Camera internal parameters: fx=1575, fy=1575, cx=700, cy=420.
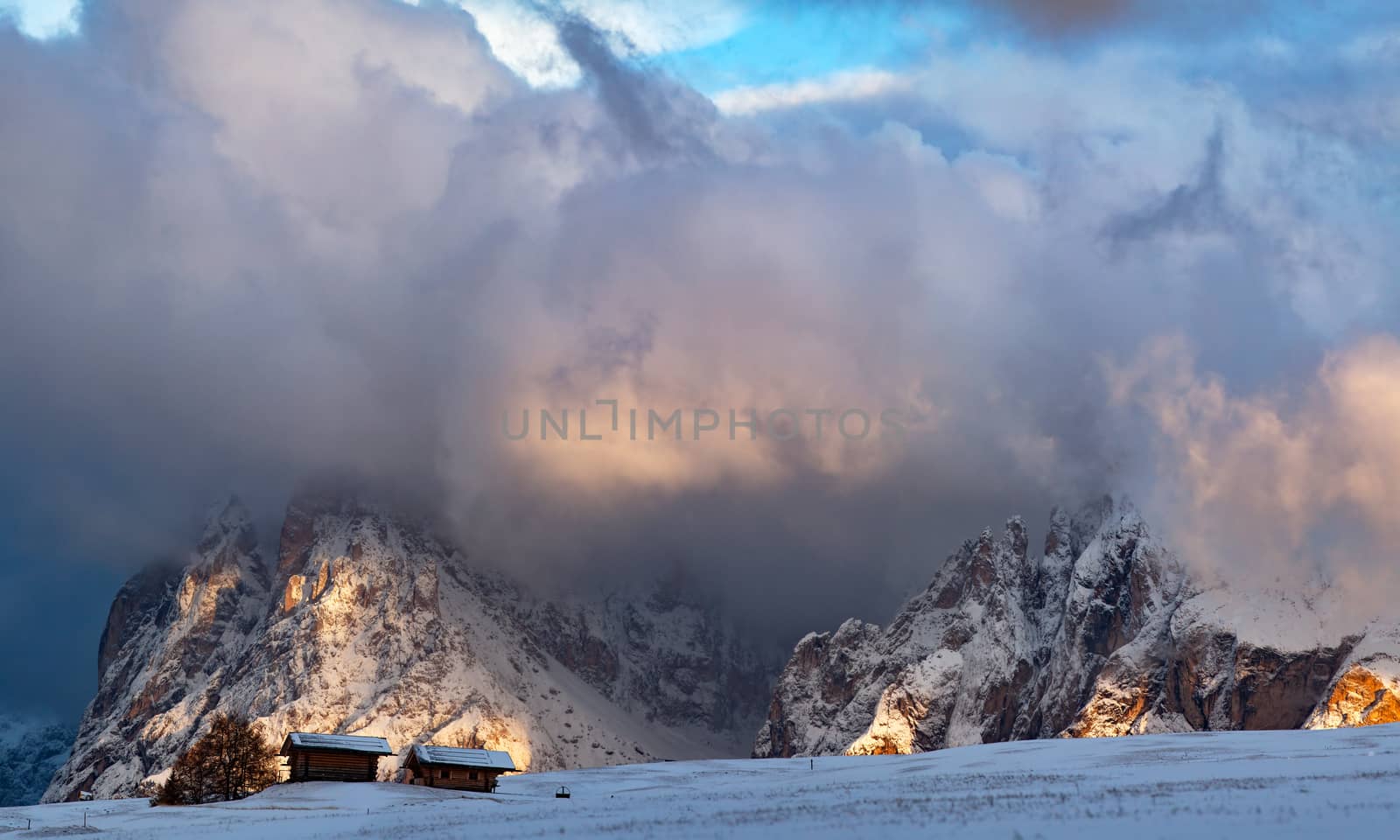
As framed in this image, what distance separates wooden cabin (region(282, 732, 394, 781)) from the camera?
129 meters

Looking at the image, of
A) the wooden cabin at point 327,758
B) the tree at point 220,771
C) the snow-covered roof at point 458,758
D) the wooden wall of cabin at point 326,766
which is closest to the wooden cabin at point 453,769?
the snow-covered roof at point 458,758

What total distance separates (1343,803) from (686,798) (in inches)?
1397

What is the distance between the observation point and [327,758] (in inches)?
5123

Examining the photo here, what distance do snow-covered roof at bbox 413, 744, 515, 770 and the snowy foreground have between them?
127 inches

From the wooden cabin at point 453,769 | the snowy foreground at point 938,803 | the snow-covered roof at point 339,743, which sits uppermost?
the snow-covered roof at point 339,743

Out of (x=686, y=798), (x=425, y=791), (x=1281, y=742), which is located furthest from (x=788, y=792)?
(x=1281, y=742)

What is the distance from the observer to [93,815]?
10912cm

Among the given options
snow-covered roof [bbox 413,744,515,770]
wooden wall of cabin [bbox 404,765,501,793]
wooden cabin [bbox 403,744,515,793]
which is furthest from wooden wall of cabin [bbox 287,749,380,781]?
wooden wall of cabin [bbox 404,765,501,793]

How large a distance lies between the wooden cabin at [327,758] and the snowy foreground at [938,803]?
8.62 meters

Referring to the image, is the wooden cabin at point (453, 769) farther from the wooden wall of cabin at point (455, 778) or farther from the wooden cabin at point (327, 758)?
the wooden cabin at point (327, 758)

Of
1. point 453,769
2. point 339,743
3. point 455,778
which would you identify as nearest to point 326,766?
point 339,743

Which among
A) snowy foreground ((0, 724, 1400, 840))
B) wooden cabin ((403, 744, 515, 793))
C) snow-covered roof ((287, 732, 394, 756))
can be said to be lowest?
snowy foreground ((0, 724, 1400, 840))

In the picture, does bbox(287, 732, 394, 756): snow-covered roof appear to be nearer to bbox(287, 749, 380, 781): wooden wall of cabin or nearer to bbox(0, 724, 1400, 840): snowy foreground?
bbox(287, 749, 380, 781): wooden wall of cabin

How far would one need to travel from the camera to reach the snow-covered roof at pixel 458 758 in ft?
410
